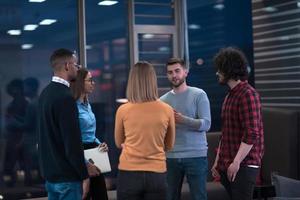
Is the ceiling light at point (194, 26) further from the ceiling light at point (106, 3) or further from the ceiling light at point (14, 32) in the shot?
the ceiling light at point (14, 32)

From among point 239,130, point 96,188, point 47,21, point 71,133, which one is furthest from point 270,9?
point 71,133

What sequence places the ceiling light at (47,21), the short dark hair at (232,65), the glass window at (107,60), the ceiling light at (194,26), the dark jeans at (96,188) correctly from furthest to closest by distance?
the ceiling light at (194,26), the glass window at (107,60), the ceiling light at (47,21), the dark jeans at (96,188), the short dark hair at (232,65)

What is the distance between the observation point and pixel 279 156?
5.12 meters

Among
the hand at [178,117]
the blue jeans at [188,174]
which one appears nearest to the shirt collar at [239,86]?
the hand at [178,117]

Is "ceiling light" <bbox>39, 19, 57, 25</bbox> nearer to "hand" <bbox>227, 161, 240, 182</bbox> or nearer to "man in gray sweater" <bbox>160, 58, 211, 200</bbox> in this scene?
"man in gray sweater" <bbox>160, 58, 211, 200</bbox>

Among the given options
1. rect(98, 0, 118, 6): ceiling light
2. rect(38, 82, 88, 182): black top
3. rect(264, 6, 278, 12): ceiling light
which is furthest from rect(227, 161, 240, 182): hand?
rect(98, 0, 118, 6): ceiling light

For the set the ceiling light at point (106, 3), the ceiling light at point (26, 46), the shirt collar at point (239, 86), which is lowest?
the shirt collar at point (239, 86)

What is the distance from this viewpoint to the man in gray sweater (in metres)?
3.73

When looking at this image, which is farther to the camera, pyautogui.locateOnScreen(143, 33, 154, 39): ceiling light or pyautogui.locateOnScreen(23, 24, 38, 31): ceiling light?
pyautogui.locateOnScreen(143, 33, 154, 39): ceiling light

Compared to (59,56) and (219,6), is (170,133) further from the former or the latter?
(219,6)

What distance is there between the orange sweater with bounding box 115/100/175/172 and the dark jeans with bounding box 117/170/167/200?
38 millimetres

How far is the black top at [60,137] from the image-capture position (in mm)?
2994

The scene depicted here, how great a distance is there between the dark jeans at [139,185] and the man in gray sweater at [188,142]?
606 mm

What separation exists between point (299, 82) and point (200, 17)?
6.54ft
